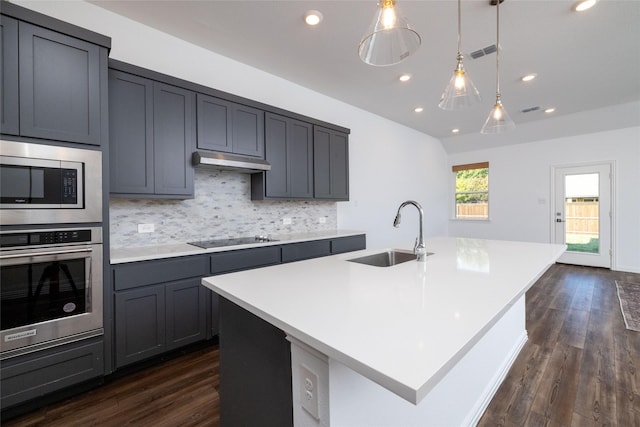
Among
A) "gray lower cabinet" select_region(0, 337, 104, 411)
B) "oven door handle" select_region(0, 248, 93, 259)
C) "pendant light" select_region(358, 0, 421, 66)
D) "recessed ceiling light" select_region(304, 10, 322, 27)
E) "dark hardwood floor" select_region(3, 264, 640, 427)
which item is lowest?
"dark hardwood floor" select_region(3, 264, 640, 427)

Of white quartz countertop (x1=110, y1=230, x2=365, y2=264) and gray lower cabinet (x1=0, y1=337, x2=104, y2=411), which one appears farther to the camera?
white quartz countertop (x1=110, y1=230, x2=365, y2=264)

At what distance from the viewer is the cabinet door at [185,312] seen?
2.24m

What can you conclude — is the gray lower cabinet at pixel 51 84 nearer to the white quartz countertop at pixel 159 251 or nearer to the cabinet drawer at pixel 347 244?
the white quartz countertop at pixel 159 251

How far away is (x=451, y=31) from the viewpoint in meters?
2.67

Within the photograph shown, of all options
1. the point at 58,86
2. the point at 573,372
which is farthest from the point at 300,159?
the point at 573,372

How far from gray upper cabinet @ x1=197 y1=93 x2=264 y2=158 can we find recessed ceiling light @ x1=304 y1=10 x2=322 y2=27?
3.25ft

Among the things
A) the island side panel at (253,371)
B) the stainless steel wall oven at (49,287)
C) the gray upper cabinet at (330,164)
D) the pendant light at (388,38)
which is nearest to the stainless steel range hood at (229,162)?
the gray upper cabinet at (330,164)

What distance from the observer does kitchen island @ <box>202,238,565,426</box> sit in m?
0.69

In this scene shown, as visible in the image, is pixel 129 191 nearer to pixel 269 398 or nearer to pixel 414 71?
pixel 269 398

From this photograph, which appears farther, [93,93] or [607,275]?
[607,275]

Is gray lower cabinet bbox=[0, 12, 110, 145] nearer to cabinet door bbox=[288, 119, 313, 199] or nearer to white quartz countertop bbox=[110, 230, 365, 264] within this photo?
white quartz countertop bbox=[110, 230, 365, 264]

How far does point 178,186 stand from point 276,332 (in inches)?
76.5

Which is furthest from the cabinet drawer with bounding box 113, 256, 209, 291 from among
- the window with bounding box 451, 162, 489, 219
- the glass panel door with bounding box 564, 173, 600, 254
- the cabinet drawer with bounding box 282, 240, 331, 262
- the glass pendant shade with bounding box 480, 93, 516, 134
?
the glass panel door with bounding box 564, 173, 600, 254

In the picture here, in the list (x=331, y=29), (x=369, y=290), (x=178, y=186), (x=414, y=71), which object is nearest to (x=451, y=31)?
(x=414, y=71)
